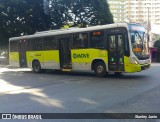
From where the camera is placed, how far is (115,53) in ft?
53.4

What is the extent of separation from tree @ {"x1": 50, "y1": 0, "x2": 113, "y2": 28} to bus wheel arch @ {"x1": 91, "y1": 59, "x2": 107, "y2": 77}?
22.6 meters

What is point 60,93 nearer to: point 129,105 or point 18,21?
point 129,105

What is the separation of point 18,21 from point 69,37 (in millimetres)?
21663

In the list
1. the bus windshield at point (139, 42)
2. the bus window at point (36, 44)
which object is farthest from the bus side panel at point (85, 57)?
the bus window at point (36, 44)

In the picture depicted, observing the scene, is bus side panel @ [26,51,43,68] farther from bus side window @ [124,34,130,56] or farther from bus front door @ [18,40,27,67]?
bus side window @ [124,34,130,56]

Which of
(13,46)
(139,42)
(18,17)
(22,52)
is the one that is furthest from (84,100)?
(18,17)

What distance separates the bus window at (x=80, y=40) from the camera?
17969 mm

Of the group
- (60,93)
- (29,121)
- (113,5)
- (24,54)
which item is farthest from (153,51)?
(113,5)

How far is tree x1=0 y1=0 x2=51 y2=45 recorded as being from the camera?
→ 38.3 meters

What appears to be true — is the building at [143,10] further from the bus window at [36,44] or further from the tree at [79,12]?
the bus window at [36,44]

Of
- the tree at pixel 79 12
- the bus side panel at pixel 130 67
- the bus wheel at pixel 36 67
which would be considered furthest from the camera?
the tree at pixel 79 12

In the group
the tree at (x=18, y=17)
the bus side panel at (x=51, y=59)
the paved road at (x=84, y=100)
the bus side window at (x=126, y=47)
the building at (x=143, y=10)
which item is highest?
the building at (x=143, y=10)

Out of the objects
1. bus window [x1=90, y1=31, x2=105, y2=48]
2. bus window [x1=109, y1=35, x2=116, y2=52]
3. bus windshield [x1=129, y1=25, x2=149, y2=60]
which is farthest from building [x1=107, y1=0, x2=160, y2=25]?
bus window [x1=109, y1=35, x2=116, y2=52]

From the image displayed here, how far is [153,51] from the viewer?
145 ft
